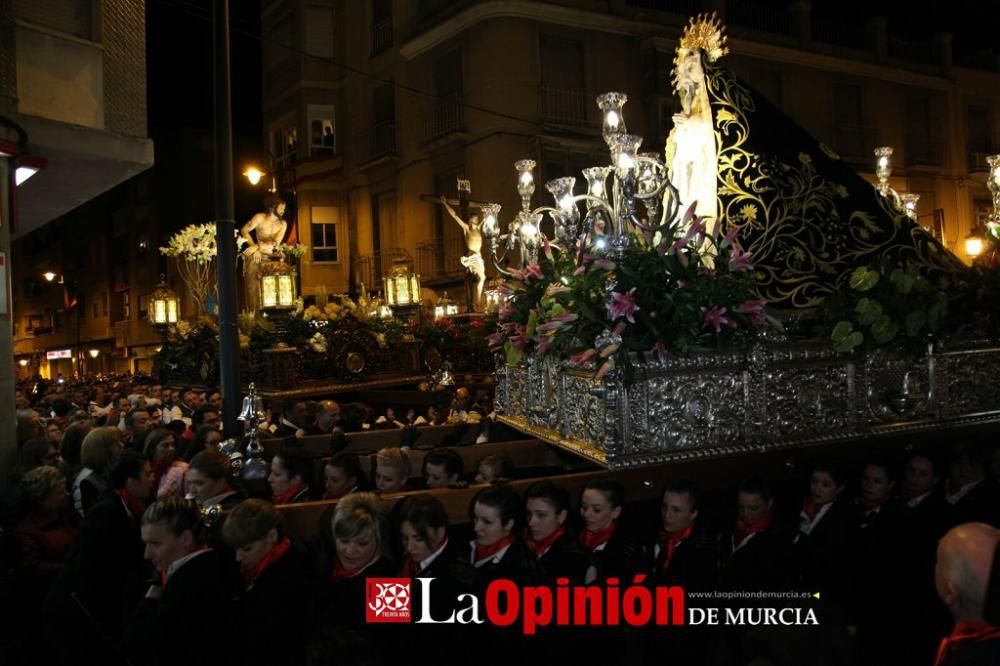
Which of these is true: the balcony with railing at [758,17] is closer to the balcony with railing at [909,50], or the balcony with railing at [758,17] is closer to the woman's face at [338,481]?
the balcony with railing at [909,50]

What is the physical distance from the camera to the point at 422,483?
Answer: 5875 mm

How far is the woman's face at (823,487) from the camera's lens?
14.0ft

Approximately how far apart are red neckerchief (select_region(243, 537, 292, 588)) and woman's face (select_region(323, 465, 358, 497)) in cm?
125

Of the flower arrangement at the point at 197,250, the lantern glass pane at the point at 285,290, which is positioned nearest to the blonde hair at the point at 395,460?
the lantern glass pane at the point at 285,290

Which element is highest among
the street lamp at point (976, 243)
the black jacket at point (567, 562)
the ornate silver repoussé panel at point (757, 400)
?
the street lamp at point (976, 243)

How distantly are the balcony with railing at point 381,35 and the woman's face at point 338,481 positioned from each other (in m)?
19.0

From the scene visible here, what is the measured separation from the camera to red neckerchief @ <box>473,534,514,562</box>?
368 cm

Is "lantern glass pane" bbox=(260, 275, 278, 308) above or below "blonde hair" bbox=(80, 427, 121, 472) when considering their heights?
above

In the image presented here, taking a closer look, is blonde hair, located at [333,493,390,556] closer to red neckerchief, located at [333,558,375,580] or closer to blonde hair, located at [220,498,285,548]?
red neckerchief, located at [333,558,375,580]

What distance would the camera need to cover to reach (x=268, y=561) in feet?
11.3

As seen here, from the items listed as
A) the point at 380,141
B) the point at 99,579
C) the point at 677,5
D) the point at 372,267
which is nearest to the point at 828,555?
the point at 99,579

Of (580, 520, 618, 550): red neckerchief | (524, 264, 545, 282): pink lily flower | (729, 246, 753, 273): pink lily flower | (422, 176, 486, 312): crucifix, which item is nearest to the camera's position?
(580, 520, 618, 550): red neckerchief

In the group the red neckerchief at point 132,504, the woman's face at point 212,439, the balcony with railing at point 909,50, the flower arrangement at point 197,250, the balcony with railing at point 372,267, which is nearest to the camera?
the red neckerchief at point 132,504

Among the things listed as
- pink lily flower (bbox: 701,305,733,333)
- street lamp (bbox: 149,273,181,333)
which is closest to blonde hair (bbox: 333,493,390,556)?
pink lily flower (bbox: 701,305,733,333)
